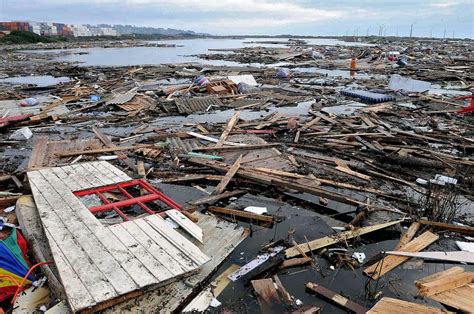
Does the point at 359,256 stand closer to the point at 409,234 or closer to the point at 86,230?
the point at 409,234

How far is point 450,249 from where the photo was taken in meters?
5.21

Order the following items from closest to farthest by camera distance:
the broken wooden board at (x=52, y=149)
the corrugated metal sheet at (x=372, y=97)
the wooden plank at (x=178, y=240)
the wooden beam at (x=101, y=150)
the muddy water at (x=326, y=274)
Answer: the muddy water at (x=326, y=274), the wooden plank at (x=178, y=240), the broken wooden board at (x=52, y=149), the wooden beam at (x=101, y=150), the corrugated metal sheet at (x=372, y=97)

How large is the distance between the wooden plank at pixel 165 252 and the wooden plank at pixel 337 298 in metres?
1.51

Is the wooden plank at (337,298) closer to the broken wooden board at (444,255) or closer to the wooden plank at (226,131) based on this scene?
the broken wooden board at (444,255)

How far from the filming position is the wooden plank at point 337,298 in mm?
3920

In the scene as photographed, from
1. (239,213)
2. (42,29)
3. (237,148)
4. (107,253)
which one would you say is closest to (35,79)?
(237,148)

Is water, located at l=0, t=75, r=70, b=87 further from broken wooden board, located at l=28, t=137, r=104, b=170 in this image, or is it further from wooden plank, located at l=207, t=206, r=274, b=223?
wooden plank, located at l=207, t=206, r=274, b=223

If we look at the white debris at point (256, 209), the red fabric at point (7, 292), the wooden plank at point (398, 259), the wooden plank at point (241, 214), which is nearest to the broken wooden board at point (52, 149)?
the red fabric at point (7, 292)

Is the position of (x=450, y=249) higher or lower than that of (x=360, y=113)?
lower

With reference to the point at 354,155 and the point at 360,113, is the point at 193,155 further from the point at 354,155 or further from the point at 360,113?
the point at 360,113

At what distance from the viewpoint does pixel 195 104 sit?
15.2m

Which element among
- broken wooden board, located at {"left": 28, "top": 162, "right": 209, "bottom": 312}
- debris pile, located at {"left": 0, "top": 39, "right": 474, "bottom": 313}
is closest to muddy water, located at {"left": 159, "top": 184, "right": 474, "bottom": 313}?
debris pile, located at {"left": 0, "top": 39, "right": 474, "bottom": 313}

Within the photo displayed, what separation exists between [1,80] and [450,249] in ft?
94.6

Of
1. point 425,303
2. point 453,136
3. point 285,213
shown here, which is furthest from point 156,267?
point 453,136
